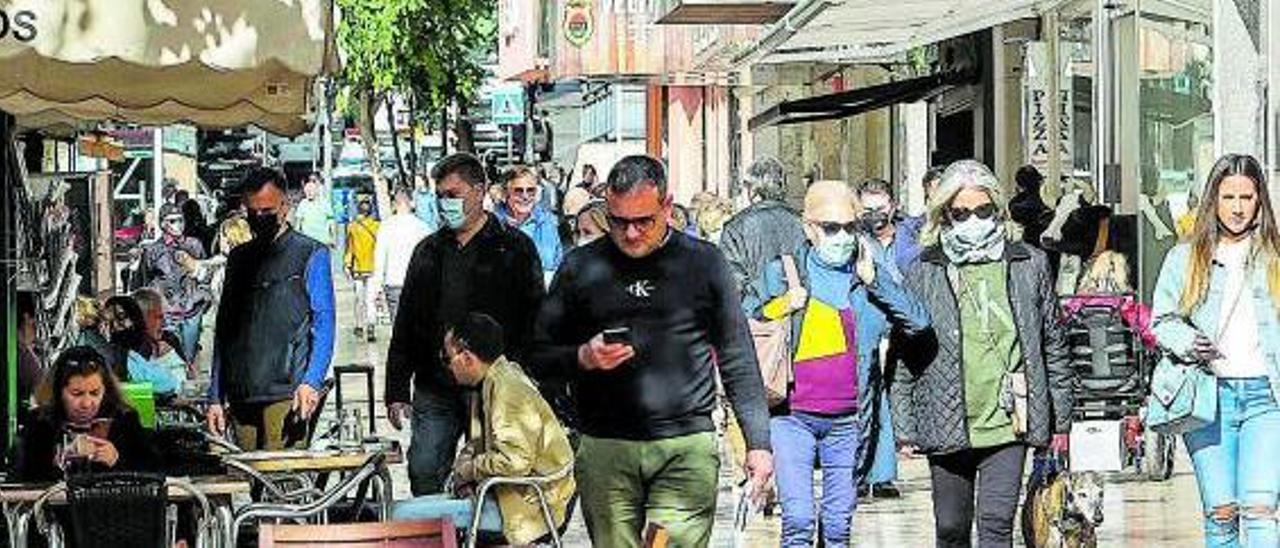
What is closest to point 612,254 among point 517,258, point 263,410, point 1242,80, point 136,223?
point 517,258

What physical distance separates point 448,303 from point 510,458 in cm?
205

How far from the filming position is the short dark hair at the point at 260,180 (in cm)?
1341

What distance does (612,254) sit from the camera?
1010 cm

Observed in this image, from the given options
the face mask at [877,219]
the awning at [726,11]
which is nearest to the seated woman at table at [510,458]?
the face mask at [877,219]

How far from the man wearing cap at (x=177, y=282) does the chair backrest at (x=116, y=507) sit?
16204mm

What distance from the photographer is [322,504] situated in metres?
10.2

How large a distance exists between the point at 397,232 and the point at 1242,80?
44.9 ft

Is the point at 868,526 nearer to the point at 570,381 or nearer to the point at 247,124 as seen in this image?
the point at 247,124

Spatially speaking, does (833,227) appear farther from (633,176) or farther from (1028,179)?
(1028,179)

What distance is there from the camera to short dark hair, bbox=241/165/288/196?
1341 cm

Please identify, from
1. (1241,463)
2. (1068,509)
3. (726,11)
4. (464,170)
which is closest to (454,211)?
(464,170)

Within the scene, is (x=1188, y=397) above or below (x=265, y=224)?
below

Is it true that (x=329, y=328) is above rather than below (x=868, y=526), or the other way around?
above

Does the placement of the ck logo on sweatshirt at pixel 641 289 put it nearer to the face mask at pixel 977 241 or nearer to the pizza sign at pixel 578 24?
the face mask at pixel 977 241
